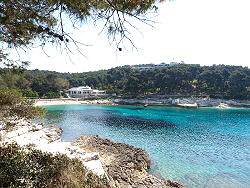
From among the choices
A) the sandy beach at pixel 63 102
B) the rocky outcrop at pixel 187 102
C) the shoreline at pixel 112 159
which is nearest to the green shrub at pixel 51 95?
the sandy beach at pixel 63 102

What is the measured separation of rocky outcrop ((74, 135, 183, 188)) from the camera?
257 inches

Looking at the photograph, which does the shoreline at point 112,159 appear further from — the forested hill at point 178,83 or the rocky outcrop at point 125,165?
the forested hill at point 178,83

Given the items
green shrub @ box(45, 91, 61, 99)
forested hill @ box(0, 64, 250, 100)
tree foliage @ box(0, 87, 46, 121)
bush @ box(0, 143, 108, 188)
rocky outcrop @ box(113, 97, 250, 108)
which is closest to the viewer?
bush @ box(0, 143, 108, 188)

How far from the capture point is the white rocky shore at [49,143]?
22.7 ft

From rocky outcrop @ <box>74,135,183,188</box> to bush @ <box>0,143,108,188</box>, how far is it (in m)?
1.89

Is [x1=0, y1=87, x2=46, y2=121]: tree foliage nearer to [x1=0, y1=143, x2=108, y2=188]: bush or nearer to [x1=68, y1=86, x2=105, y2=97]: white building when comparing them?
[x1=0, y1=143, x2=108, y2=188]: bush

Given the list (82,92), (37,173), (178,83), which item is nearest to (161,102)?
(178,83)

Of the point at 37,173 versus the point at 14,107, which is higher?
the point at 14,107

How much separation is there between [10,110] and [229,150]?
14330 mm

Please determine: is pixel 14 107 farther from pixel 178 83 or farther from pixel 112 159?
pixel 178 83

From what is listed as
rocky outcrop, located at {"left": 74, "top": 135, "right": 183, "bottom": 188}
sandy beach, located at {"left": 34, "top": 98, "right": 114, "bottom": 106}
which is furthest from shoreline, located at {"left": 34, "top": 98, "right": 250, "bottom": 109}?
rocky outcrop, located at {"left": 74, "top": 135, "right": 183, "bottom": 188}

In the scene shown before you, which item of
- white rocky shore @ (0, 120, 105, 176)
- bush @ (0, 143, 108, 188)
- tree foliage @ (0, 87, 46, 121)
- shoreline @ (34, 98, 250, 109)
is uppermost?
tree foliage @ (0, 87, 46, 121)

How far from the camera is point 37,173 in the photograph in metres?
3.71

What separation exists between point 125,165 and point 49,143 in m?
5.66
